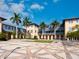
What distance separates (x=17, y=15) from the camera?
68.6 metres

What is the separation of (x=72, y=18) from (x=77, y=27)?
5.76 m

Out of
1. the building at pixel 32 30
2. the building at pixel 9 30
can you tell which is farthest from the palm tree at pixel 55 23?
the building at pixel 9 30

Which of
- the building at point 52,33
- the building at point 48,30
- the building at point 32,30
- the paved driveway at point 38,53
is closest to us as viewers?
the paved driveway at point 38,53

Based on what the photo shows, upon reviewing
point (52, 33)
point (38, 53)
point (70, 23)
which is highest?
point (70, 23)

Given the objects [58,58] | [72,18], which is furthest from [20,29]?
[58,58]

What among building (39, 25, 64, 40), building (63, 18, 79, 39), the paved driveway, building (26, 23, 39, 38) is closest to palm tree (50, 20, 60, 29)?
building (39, 25, 64, 40)

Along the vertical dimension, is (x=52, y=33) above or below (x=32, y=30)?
below

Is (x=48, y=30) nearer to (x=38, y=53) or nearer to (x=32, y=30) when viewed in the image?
(x=32, y=30)

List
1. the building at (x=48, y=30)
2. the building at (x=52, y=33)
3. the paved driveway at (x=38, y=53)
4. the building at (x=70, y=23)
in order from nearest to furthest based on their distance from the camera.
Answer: the paved driveway at (x=38, y=53), the building at (x=70, y=23), the building at (x=48, y=30), the building at (x=52, y=33)

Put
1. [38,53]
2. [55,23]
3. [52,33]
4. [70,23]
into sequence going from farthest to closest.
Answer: [52,33]
[55,23]
[70,23]
[38,53]

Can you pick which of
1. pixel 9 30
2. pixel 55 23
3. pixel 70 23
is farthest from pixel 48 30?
pixel 9 30

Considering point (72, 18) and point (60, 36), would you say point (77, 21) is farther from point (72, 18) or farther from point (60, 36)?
point (60, 36)

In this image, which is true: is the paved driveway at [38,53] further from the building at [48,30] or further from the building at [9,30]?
the building at [48,30]

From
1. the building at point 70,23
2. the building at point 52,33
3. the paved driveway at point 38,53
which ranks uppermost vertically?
the building at point 70,23
